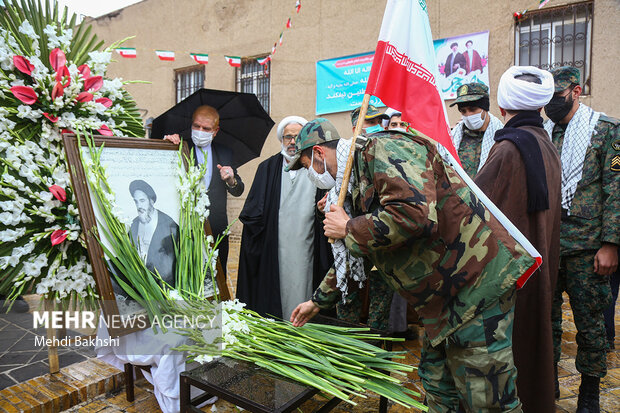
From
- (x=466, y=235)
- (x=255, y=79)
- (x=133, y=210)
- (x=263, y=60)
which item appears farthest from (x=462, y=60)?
(x=133, y=210)

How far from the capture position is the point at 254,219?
320 centimetres

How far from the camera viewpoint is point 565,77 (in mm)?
2729

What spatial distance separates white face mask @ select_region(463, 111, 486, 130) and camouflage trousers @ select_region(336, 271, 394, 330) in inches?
64.5

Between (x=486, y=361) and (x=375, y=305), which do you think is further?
(x=375, y=305)

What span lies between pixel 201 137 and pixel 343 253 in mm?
1877

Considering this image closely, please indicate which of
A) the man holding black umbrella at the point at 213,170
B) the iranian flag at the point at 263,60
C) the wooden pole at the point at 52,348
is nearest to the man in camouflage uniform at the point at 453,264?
the wooden pole at the point at 52,348

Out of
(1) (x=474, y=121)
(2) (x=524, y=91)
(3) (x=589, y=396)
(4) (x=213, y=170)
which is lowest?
(3) (x=589, y=396)

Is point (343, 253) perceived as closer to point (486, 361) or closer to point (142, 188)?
point (486, 361)

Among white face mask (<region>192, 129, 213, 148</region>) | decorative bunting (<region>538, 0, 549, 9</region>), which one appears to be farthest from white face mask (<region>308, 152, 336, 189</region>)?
Answer: decorative bunting (<region>538, 0, 549, 9</region>)

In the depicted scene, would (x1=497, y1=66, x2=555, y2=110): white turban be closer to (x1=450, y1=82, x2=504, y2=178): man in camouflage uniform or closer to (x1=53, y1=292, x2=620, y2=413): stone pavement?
(x1=450, y1=82, x2=504, y2=178): man in camouflage uniform

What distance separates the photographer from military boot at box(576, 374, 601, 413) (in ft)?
8.00

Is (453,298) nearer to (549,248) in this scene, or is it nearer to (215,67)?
(549,248)

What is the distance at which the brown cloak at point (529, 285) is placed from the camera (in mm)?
2119

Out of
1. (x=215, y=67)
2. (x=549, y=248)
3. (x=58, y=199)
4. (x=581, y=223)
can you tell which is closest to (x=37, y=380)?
(x=58, y=199)
